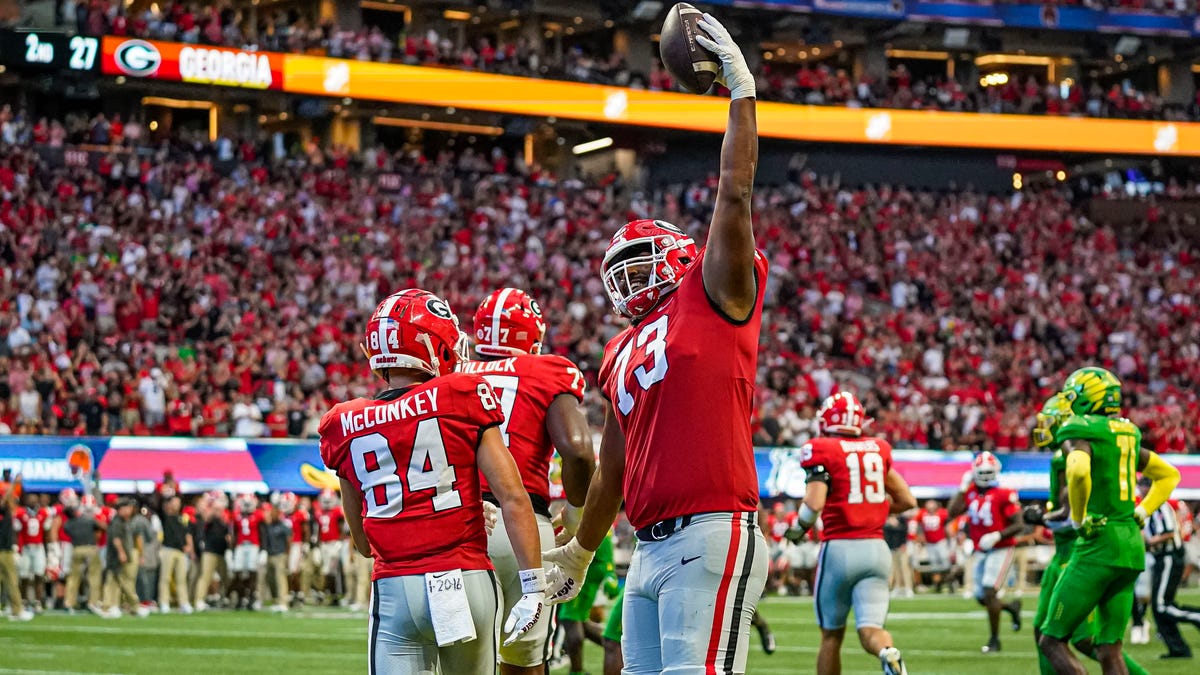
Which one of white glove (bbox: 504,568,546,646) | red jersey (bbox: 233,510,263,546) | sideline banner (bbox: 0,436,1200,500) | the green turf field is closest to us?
white glove (bbox: 504,568,546,646)

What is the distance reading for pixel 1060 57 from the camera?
47.4 meters

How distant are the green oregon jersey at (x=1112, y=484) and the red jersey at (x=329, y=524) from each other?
16.1 metres

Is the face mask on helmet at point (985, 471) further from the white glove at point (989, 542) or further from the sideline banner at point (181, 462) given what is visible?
the sideline banner at point (181, 462)

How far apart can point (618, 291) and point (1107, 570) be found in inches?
197

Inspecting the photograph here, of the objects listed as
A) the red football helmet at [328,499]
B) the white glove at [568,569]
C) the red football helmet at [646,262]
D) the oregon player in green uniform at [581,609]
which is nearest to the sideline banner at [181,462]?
the red football helmet at [328,499]

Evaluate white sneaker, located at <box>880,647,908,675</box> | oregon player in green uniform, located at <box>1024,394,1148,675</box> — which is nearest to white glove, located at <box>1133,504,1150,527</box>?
oregon player in green uniform, located at <box>1024,394,1148,675</box>

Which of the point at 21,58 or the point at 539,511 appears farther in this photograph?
the point at 21,58

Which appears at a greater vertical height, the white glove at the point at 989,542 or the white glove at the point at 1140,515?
the white glove at the point at 1140,515

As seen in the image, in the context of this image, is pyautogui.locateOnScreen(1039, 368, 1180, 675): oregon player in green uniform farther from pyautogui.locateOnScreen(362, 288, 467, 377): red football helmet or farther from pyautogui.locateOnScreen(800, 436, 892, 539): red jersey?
pyautogui.locateOnScreen(362, 288, 467, 377): red football helmet

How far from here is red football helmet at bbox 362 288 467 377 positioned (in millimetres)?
5957

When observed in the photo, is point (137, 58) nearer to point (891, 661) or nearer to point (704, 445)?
point (891, 661)

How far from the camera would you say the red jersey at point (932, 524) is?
28.2m

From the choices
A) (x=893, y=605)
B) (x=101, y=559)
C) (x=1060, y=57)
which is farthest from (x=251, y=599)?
(x=1060, y=57)

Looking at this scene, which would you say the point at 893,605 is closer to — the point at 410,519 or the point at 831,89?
the point at 410,519
